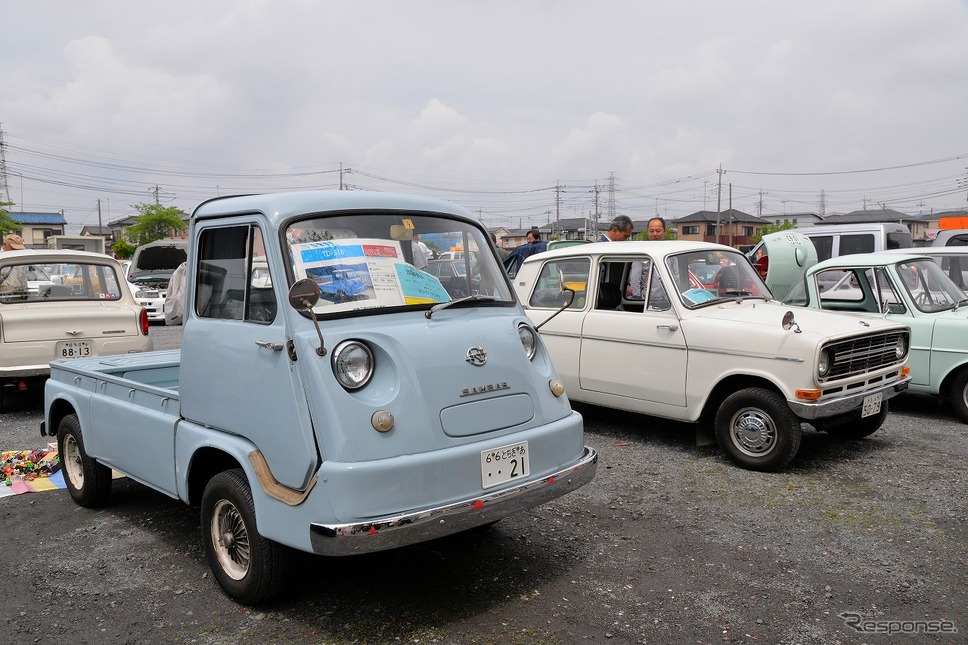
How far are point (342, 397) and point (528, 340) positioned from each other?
3.88ft

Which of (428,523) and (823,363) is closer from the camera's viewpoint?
(428,523)

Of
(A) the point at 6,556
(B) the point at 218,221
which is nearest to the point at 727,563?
(B) the point at 218,221

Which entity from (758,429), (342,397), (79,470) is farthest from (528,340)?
(79,470)

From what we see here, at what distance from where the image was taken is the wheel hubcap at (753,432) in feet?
19.1

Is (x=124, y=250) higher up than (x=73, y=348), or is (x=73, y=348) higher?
(x=124, y=250)

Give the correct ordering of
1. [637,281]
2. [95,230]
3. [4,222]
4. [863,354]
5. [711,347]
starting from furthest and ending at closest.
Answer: [95,230] < [4,222] < [637,281] < [711,347] < [863,354]

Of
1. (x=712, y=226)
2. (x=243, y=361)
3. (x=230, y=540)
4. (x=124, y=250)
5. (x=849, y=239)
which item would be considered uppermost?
(x=712, y=226)

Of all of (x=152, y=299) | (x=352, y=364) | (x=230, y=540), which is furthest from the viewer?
(x=152, y=299)

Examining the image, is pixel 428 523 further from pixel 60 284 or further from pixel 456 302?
pixel 60 284

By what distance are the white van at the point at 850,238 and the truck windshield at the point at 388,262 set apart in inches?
405

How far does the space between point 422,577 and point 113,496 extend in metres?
2.80

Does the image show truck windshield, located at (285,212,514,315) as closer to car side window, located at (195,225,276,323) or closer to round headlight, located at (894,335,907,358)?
car side window, located at (195,225,276,323)

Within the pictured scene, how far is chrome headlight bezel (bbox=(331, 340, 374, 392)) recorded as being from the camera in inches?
131

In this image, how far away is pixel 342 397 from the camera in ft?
10.7
